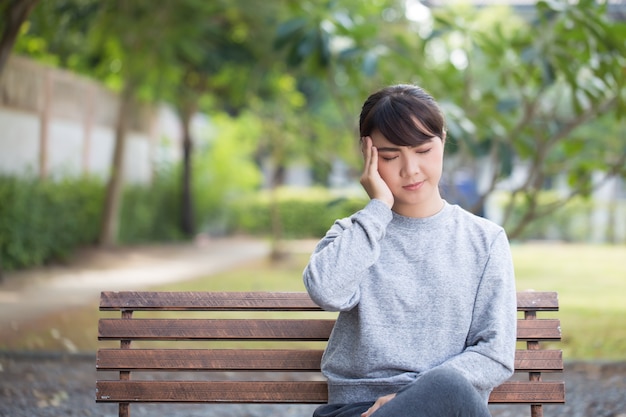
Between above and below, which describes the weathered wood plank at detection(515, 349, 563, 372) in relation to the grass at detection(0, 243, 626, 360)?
above

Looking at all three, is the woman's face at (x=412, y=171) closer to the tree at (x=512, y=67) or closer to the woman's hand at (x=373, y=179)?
the woman's hand at (x=373, y=179)

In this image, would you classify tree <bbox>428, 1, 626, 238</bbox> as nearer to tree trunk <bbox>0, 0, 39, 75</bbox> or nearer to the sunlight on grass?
the sunlight on grass

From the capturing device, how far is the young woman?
2535 millimetres

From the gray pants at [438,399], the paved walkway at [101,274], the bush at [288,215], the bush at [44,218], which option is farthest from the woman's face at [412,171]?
the bush at [288,215]

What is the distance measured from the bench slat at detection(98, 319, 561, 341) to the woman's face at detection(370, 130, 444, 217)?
664 mm

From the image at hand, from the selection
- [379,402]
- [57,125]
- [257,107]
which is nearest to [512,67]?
[379,402]

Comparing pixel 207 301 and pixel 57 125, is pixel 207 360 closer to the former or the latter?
pixel 207 301

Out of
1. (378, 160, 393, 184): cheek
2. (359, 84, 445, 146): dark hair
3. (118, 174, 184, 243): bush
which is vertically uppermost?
(359, 84, 445, 146): dark hair

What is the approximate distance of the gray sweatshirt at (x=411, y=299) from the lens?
253 centimetres

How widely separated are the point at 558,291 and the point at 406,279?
9195 millimetres

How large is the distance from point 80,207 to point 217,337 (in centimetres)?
1182

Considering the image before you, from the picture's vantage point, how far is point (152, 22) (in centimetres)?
1058

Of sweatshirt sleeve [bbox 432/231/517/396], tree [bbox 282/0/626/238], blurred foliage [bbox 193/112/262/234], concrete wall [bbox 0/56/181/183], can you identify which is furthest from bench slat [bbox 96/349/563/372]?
blurred foliage [bbox 193/112/262/234]

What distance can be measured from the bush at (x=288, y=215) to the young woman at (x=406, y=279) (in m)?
20.1
